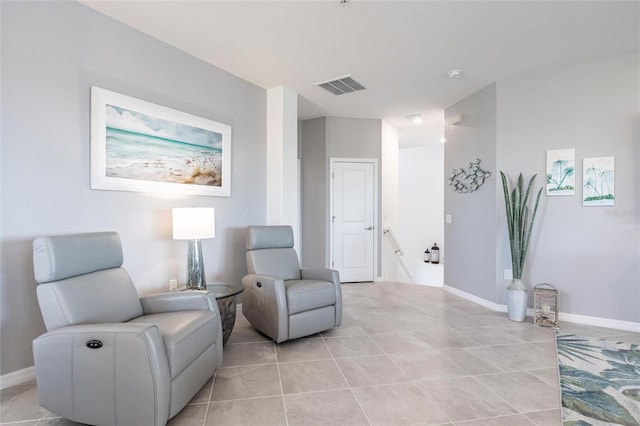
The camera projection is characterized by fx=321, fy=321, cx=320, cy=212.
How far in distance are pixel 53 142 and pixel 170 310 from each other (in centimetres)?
139

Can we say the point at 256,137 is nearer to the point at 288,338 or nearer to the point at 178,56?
the point at 178,56

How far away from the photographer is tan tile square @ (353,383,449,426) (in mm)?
1702

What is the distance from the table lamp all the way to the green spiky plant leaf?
2.98 metres

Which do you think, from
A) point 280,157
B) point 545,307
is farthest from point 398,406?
point 280,157

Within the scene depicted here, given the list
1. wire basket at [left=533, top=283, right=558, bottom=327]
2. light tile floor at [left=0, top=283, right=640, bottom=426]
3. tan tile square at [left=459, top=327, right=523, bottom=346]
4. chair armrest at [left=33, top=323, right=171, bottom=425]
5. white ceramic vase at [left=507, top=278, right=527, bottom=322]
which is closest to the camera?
chair armrest at [left=33, top=323, right=171, bottom=425]

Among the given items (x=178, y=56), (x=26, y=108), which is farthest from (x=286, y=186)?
(x=26, y=108)

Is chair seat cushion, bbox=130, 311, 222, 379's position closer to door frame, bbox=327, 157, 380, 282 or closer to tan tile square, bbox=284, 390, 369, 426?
tan tile square, bbox=284, 390, 369, 426

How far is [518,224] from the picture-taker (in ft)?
10.9

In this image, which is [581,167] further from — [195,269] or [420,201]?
[420,201]

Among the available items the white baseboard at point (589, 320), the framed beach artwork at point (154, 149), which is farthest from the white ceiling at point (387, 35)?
the white baseboard at point (589, 320)

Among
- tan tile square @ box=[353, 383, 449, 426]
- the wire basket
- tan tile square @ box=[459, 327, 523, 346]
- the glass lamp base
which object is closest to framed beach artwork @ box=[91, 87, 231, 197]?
the glass lamp base

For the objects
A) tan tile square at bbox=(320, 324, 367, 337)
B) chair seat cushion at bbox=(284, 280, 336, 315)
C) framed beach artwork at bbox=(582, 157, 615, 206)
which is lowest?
tan tile square at bbox=(320, 324, 367, 337)

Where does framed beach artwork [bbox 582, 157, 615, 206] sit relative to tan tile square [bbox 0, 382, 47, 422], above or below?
above

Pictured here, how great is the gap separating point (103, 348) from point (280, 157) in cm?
279
